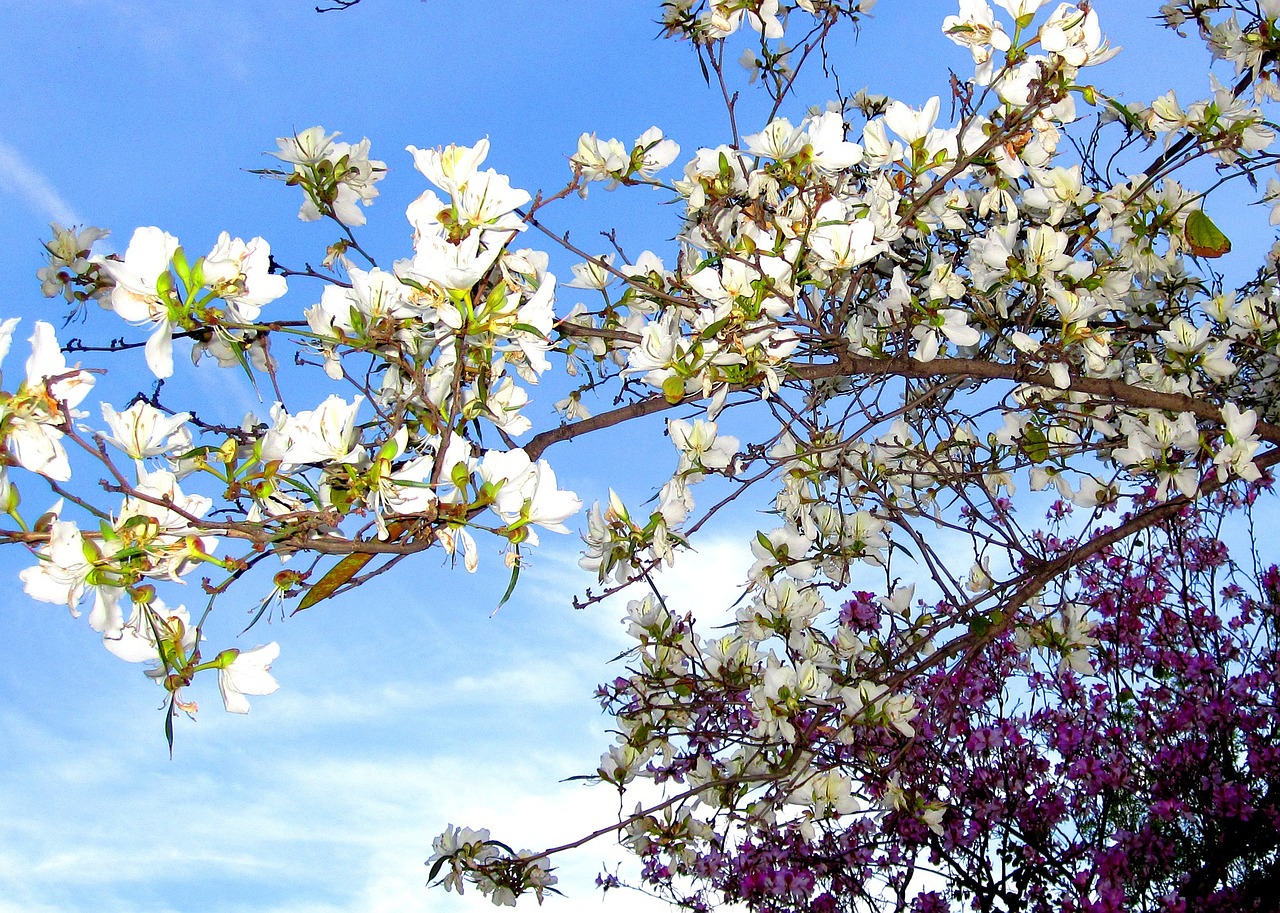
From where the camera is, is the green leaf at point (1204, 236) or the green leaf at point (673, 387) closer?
the green leaf at point (673, 387)

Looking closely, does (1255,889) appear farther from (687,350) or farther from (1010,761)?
(687,350)

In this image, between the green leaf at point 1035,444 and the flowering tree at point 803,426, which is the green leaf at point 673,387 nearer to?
the flowering tree at point 803,426

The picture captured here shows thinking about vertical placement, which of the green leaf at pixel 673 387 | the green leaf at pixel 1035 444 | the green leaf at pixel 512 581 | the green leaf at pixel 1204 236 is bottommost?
the green leaf at pixel 512 581

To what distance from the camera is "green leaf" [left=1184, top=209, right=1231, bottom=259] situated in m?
2.33

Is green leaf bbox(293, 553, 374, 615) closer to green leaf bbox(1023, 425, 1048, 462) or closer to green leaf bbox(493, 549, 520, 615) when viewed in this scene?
green leaf bbox(493, 549, 520, 615)

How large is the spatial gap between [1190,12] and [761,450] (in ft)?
5.78

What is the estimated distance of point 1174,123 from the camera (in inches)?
94.5

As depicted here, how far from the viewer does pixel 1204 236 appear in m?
2.33

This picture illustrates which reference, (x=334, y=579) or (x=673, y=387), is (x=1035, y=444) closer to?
(x=673, y=387)

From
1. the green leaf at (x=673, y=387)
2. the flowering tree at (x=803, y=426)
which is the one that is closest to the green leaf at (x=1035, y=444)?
the flowering tree at (x=803, y=426)

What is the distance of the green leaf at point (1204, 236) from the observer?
91.9 inches

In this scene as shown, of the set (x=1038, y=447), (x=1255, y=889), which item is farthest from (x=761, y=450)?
(x=1255, y=889)

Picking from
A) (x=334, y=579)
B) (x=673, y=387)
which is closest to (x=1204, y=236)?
(x=673, y=387)

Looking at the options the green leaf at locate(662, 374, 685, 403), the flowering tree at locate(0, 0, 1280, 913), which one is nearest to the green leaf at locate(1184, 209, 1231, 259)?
the flowering tree at locate(0, 0, 1280, 913)
